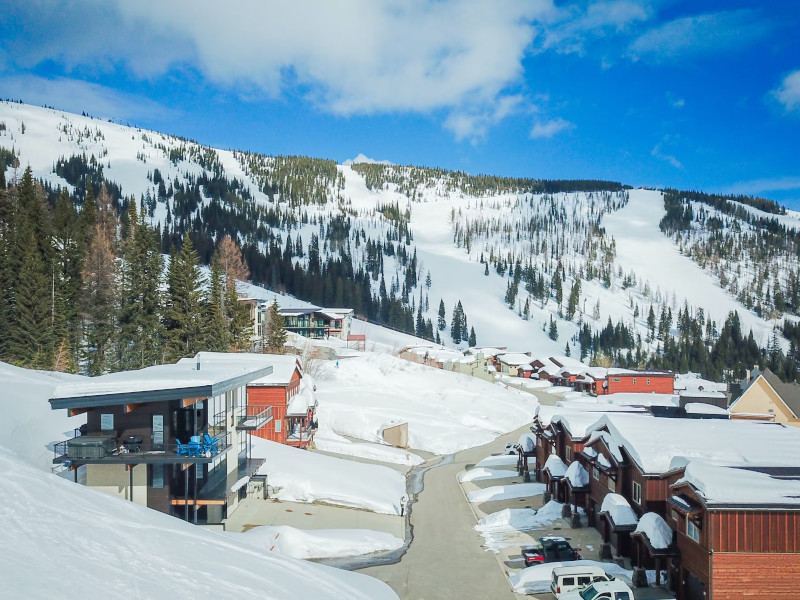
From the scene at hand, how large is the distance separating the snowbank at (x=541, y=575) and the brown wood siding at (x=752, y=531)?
4.68 meters

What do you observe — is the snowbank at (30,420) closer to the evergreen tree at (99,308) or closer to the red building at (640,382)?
the evergreen tree at (99,308)

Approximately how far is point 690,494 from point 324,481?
60.4 ft

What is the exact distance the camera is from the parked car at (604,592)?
1770 centimetres

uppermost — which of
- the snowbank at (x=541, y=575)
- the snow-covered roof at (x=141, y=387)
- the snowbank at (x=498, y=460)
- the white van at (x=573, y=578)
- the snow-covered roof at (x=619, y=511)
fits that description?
the snow-covered roof at (x=141, y=387)

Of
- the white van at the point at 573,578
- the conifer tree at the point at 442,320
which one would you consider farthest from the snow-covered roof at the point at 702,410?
the conifer tree at the point at 442,320

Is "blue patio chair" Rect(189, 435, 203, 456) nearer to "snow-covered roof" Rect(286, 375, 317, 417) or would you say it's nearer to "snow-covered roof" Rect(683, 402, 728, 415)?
"snow-covered roof" Rect(286, 375, 317, 417)

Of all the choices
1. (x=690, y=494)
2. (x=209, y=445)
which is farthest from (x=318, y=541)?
(x=690, y=494)

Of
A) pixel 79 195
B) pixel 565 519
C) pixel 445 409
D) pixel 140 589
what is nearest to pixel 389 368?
pixel 445 409

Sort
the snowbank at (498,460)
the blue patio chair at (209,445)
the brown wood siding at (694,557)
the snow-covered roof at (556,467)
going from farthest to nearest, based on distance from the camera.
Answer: the snowbank at (498,460)
the snow-covered roof at (556,467)
the blue patio chair at (209,445)
the brown wood siding at (694,557)

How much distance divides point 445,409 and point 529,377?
1925 inches

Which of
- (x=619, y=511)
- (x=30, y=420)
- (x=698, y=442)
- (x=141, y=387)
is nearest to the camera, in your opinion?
(x=141, y=387)

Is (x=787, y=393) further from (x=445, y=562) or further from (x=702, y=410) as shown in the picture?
(x=445, y=562)

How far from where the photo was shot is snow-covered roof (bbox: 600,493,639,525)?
22.6 metres

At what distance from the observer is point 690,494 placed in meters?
18.5
